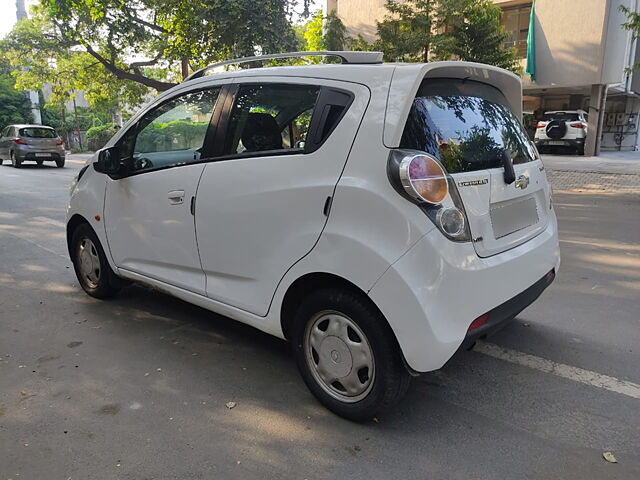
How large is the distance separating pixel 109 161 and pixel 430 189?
259 cm

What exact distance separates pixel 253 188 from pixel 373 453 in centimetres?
150

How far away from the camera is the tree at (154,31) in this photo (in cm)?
1666

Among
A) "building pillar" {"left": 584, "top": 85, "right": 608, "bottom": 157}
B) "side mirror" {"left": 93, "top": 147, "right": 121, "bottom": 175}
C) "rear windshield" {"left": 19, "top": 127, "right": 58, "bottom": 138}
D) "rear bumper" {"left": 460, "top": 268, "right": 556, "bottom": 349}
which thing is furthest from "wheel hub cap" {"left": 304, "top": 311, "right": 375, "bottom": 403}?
"building pillar" {"left": 584, "top": 85, "right": 608, "bottom": 157}

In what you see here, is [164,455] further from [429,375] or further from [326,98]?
[326,98]

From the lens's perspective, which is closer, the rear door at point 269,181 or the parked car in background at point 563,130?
the rear door at point 269,181

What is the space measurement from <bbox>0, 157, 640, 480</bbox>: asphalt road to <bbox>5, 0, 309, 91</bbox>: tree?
14250mm

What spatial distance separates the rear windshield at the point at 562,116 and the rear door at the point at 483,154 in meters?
20.1

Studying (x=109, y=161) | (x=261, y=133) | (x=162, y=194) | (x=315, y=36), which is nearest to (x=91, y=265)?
(x=109, y=161)

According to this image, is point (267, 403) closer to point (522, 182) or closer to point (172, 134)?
point (522, 182)

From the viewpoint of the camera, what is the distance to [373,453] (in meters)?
2.40

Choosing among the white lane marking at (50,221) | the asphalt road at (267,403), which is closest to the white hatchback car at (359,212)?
the asphalt road at (267,403)

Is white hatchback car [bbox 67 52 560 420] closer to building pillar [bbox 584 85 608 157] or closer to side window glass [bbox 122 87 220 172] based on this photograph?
side window glass [bbox 122 87 220 172]

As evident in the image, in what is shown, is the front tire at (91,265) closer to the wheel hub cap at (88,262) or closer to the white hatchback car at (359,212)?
the wheel hub cap at (88,262)

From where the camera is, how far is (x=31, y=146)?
742 inches
